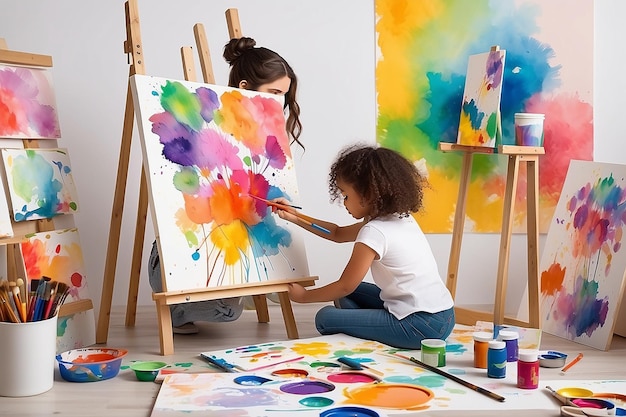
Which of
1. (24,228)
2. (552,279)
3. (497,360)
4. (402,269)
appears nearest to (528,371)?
(497,360)

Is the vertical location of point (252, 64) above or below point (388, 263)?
above

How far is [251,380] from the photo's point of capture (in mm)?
2387

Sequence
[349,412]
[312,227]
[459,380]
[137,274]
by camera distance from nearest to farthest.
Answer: [349,412]
[459,380]
[312,227]
[137,274]

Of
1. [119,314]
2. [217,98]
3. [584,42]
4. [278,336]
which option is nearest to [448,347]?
[278,336]

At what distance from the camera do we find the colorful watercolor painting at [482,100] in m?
3.15

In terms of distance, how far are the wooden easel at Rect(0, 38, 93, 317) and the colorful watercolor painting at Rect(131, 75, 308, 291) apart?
1.29 feet

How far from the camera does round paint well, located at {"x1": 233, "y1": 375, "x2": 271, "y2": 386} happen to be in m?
2.35

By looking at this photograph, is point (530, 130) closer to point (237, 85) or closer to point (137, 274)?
point (237, 85)

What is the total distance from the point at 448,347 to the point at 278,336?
2.12 feet

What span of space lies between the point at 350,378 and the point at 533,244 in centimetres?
112

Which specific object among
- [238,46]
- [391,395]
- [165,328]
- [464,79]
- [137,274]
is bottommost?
[391,395]

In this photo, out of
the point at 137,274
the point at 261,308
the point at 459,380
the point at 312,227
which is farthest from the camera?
the point at 261,308

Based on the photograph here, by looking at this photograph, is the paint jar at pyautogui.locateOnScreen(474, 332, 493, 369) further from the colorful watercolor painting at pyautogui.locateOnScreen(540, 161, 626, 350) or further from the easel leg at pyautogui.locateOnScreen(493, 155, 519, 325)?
the easel leg at pyautogui.locateOnScreen(493, 155, 519, 325)

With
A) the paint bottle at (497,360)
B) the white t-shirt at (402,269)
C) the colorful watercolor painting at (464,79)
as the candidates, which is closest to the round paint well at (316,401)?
the paint bottle at (497,360)
